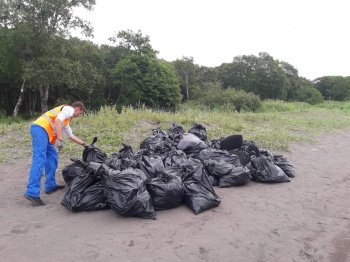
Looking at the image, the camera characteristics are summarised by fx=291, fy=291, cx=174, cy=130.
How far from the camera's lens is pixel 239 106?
22.5 metres

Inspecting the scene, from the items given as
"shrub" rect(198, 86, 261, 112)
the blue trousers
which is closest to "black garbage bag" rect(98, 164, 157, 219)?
the blue trousers

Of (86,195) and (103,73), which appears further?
(103,73)

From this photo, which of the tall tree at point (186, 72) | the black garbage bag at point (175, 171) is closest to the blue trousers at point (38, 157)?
the black garbage bag at point (175, 171)

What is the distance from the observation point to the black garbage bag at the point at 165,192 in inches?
134

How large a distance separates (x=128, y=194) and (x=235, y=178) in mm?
1838

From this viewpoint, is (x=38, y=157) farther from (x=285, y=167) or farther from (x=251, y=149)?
(x=285, y=167)

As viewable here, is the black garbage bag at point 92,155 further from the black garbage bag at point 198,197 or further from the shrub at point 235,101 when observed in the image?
the shrub at point 235,101

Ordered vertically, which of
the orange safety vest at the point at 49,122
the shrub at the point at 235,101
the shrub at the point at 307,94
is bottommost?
the orange safety vest at the point at 49,122

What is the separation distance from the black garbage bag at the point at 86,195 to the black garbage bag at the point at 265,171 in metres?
2.44

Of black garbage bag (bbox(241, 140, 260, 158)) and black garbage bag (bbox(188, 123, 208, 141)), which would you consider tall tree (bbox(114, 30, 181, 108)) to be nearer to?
black garbage bag (bbox(188, 123, 208, 141))

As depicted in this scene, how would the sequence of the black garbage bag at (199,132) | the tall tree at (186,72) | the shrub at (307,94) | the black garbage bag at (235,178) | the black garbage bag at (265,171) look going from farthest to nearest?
the shrub at (307,94), the tall tree at (186,72), the black garbage bag at (199,132), the black garbage bag at (265,171), the black garbage bag at (235,178)

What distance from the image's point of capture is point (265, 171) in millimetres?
4652

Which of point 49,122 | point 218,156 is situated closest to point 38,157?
point 49,122

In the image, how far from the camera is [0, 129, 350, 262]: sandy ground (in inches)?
103
